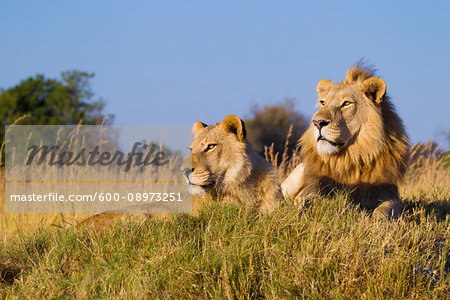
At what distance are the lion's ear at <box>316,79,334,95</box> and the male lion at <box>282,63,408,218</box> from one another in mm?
78

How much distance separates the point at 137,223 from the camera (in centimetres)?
428

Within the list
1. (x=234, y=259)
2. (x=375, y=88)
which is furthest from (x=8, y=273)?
Result: (x=375, y=88)

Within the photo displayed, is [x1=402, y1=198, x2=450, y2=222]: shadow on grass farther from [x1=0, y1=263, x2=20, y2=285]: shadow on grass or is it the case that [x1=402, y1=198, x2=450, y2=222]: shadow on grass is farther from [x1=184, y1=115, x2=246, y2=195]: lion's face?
[x1=0, y1=263, x2=20, y2=285]: shadow on grass

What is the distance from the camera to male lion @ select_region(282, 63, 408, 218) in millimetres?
5512

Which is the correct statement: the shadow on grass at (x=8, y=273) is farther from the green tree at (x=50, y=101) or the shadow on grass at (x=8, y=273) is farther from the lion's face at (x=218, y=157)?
the green tree at (x=50, y=101)

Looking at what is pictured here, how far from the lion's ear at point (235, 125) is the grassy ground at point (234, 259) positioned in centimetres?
69

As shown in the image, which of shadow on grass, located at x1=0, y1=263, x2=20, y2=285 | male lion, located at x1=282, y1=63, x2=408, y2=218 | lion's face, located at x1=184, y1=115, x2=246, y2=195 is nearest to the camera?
shadow on grass, located at x1=0, y1=263, x2=20, y2=285

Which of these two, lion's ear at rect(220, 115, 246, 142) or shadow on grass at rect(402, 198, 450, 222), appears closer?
lion's ear at rect(220, 115, 246, 142)

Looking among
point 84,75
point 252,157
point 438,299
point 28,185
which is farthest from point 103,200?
point 84,75

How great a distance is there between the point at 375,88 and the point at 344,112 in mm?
445

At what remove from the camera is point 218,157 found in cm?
468

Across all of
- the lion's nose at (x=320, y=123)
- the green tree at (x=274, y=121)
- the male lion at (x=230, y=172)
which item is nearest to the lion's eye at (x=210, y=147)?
the male lion at (x=230, y=172)

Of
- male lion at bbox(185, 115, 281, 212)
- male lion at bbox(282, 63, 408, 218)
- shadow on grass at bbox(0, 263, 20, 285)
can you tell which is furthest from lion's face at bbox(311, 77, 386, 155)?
shadow on grass at bbox(0, 263, 20, 285)

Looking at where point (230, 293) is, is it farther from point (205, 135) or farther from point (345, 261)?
point (205, 135)
